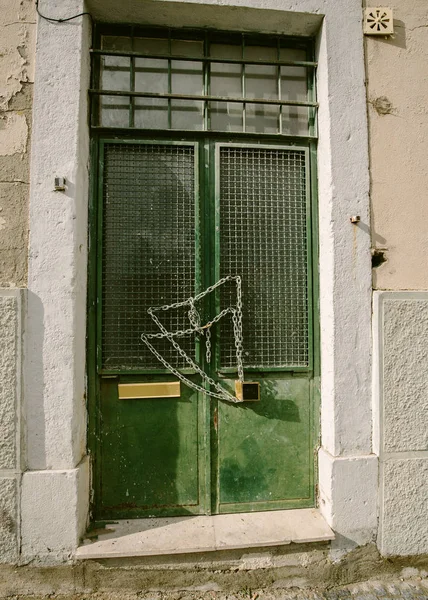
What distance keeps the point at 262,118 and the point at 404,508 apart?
3162 millimetres

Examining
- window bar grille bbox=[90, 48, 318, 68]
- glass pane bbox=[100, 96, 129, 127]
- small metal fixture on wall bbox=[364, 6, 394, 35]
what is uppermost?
small metal fixture on wall bbox=[364, 6, 394, 35]

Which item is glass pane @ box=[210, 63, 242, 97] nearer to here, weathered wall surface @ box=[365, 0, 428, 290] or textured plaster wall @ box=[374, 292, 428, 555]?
weathered wall surface @ box=[365, 0, 428, 290]

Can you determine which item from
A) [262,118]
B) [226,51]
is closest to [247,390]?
[262,118]

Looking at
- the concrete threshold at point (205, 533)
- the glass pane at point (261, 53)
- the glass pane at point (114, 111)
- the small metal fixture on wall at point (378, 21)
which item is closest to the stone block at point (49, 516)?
the concrete threshold at point (205, 533)

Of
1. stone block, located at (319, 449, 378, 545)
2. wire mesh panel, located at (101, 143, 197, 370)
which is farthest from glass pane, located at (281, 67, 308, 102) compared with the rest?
stone block, located at (319, 449, 378, 545)

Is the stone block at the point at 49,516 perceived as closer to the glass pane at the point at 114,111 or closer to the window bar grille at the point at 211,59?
the glass pane at the point at 114,111

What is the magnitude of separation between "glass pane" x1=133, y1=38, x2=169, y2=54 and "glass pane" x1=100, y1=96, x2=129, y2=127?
1.41ft

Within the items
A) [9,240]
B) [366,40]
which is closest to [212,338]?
[9,240]

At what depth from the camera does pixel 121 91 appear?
273 centimetres

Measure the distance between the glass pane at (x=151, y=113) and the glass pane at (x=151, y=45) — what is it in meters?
0.40

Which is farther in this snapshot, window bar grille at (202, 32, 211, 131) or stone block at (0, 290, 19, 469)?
window bar grille at (202, 32, 211, 131)

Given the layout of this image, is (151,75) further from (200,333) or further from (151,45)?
(200,333)

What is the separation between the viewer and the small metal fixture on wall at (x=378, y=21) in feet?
8.93

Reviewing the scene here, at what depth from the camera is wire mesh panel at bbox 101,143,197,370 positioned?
271 cm
